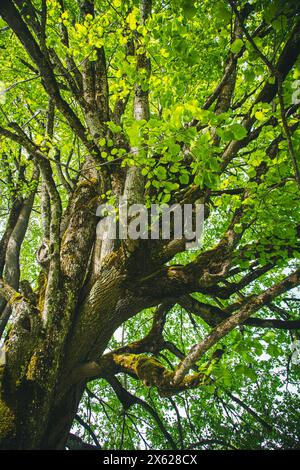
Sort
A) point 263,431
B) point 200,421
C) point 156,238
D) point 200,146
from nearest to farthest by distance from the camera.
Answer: point 200,146, point 156,238, point 263,431, point 200,421

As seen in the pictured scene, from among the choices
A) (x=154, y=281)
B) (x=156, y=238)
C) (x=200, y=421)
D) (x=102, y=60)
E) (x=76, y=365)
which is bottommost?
(x=200, y=421)

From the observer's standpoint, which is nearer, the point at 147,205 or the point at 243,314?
the point at 243,314

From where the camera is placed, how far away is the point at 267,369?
7.82 meters

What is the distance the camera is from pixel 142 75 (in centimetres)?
480

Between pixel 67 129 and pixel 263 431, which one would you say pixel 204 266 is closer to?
pixel 263 431

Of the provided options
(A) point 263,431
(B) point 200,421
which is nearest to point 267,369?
(A) point 263,431

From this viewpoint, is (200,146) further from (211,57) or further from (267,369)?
(267,369)

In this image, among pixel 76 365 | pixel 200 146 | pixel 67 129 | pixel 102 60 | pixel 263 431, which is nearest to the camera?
pixel 200 146

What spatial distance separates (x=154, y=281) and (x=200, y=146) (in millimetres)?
2140

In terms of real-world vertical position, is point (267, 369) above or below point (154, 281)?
below

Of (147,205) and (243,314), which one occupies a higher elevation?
(147,205)
